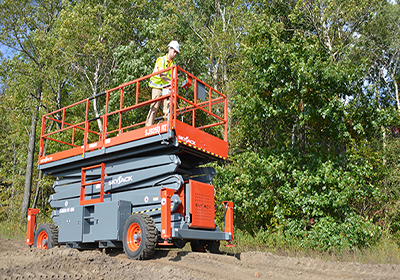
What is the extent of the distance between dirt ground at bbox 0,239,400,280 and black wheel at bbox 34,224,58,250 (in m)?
1.49

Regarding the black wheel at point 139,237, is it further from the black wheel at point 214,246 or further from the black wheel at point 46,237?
the black wheel at point 46,237

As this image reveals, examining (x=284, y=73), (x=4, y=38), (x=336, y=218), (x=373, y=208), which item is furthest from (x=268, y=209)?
(x=4, y=38)

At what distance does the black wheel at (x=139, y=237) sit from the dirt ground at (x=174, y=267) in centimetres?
23

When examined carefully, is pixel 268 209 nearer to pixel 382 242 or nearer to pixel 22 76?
pixel 382 242

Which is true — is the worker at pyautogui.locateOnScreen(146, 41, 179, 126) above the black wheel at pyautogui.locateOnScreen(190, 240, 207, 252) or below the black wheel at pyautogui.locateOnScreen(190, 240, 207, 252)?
above

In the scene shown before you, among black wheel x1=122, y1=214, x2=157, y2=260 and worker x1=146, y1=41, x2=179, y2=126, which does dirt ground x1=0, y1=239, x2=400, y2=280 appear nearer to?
black wheel x1=122, y1=214, x2=157, y2=260

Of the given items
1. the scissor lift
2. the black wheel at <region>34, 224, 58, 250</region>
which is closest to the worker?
the scissor lift

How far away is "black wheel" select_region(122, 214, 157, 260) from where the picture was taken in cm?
714

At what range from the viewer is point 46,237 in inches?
397

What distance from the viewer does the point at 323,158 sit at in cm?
1270

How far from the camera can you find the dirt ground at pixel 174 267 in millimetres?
5930

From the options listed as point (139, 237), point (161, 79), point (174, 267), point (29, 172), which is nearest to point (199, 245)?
point (139, 237)

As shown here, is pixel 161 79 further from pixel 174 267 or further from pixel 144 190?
pixel 174 267

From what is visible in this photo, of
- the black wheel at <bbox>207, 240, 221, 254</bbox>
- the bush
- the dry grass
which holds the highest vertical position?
the bush
